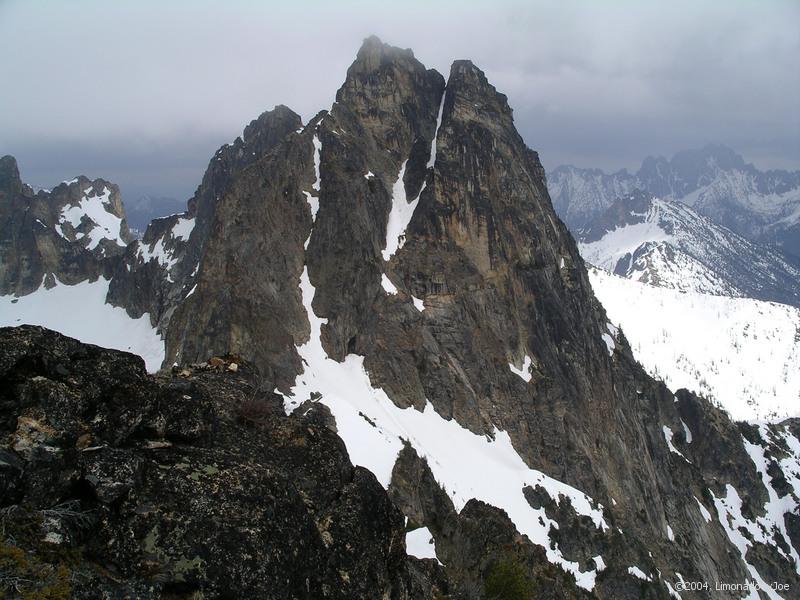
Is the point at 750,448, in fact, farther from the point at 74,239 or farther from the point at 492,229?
the point at 74,239

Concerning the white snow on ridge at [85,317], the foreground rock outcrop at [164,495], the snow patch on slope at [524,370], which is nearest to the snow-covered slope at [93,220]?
the white snow on ridge at [85,317]

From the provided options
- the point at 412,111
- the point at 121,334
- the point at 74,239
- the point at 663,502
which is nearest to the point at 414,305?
the point at 412,111

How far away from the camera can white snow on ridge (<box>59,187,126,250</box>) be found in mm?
148750

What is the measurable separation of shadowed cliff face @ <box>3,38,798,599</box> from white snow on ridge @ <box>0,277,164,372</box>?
9.45 metres

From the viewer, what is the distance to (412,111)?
86750 mm

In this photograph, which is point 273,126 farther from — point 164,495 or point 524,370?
point 164,495

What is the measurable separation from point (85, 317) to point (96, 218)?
5399cm

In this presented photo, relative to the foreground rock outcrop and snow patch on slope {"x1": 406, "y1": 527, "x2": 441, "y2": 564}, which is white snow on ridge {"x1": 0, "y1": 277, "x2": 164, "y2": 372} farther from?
the foreground rock outcrop

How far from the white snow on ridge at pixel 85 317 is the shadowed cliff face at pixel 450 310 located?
9453 millimetres

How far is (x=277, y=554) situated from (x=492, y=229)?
66.2 metres

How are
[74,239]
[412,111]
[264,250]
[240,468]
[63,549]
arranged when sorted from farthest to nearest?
1. [74,239]
2. [412,111]
3. [264,250]
4. [240,468]
5. [63,549]

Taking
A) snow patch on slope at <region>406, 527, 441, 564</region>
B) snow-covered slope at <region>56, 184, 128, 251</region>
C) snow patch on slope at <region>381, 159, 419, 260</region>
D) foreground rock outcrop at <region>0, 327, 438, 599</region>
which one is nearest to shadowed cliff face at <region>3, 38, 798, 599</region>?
snow patch on slope at <region>381, 159, 419, 260</region>

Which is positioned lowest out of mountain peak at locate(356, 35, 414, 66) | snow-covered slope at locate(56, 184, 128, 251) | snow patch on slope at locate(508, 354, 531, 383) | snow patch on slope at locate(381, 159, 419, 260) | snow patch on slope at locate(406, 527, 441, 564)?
snow patch on slope at locate(406, 527, 441, 564)

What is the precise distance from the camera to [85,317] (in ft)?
376
